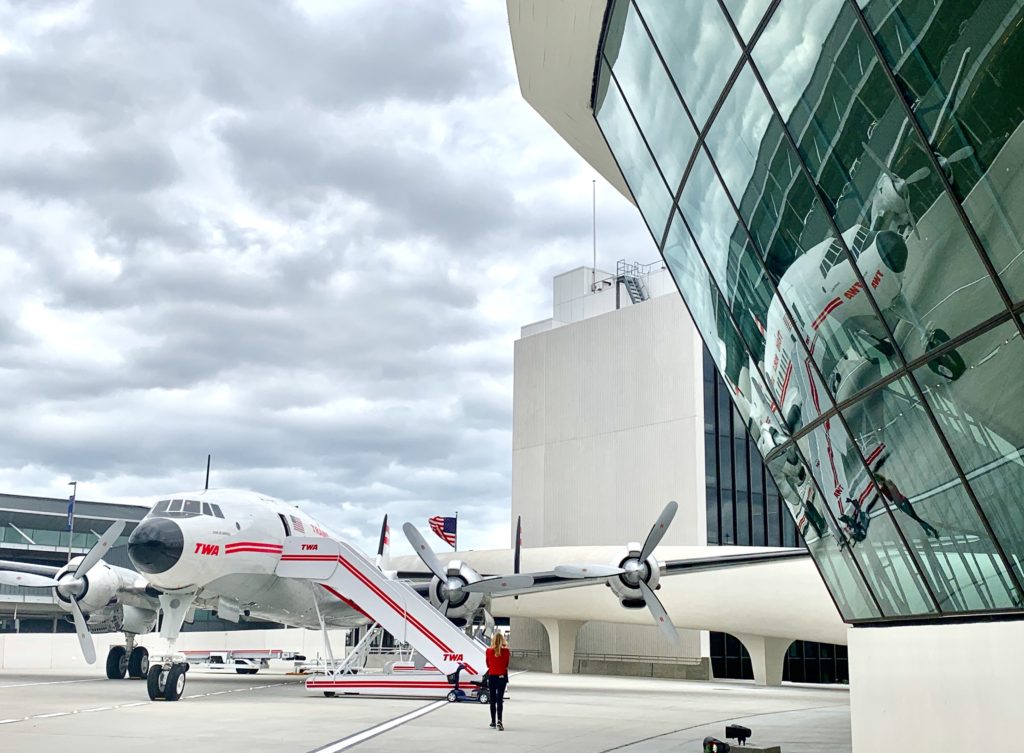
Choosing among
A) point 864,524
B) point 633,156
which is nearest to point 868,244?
point 864,524

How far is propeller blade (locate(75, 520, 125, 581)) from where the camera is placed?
77.9ft

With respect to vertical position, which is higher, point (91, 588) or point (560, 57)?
point (560, 57)

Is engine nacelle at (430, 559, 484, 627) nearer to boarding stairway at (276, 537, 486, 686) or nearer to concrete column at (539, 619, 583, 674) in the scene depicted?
boarding stairway at (276, 537, 486, 686)

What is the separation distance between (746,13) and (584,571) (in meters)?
18.6

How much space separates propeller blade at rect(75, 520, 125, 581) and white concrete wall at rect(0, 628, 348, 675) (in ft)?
24.2

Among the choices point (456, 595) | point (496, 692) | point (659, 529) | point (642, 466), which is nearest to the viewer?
point (496, 692)

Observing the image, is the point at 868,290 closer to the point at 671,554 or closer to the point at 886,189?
the point at 886,189

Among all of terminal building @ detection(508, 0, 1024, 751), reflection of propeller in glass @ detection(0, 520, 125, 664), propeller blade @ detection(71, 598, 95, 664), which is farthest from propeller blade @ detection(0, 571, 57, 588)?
terminal building @ detection(508, 0, 1024, 751)

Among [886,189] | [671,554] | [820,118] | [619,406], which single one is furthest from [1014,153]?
[619,406]

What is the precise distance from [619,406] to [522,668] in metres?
13.0

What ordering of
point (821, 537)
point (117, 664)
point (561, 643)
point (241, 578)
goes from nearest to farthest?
point (821, 537) < point (241, 578) < point (117, 664) < point (561, 643)

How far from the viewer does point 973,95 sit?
596cm

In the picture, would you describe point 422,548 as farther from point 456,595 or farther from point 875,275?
point 875,275

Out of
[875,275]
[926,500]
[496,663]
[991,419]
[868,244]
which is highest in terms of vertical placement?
[868,244]
